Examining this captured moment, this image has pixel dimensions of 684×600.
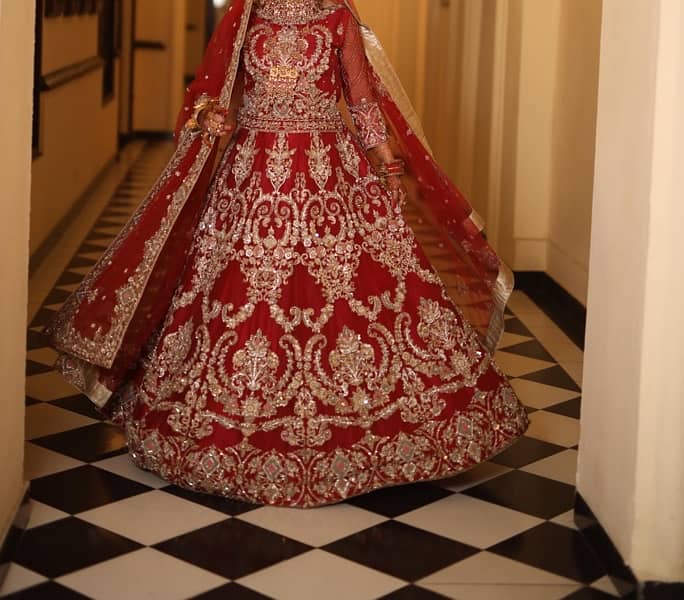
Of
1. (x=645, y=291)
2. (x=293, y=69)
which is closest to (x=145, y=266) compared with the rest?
(x=293, y=69)

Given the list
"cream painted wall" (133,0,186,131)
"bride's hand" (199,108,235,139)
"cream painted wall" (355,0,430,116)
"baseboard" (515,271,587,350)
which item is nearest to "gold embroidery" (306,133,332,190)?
"bride's hand" (199,108,235,139)

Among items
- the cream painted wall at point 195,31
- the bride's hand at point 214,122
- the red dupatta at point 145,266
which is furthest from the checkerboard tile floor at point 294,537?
the cream painted wall at point 195,31

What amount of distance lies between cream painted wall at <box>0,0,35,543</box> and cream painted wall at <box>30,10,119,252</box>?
382 cm

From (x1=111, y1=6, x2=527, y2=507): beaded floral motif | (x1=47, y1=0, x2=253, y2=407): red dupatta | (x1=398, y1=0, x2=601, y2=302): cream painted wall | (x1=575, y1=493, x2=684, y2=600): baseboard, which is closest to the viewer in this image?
(x1=575, y1=493, x2=684, y2=600): baseboard

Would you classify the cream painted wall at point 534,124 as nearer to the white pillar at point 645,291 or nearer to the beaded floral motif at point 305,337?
the beaded floral motif at point 305,337

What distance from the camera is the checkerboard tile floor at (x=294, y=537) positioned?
310cm

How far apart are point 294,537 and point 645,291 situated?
1.16 meters

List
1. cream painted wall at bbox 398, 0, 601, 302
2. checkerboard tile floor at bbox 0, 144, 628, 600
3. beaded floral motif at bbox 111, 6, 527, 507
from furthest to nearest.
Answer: cream painted wall at bbox 398, 0, 601, 302, beaded floral motif at bbox 111, 6, 527, 507, checkerboard tile floor at bbox 0, 144, 628, 600

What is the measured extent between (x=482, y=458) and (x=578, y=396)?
4.38 feet

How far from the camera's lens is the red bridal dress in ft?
11.9

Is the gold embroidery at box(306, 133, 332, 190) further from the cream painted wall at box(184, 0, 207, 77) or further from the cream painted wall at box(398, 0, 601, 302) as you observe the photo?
the cream painted wall at box(184, 0, 207, 77)

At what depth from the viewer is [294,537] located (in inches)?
134

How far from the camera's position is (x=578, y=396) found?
A: 5004 millimetres

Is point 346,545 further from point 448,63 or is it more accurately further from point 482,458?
point 448,63
